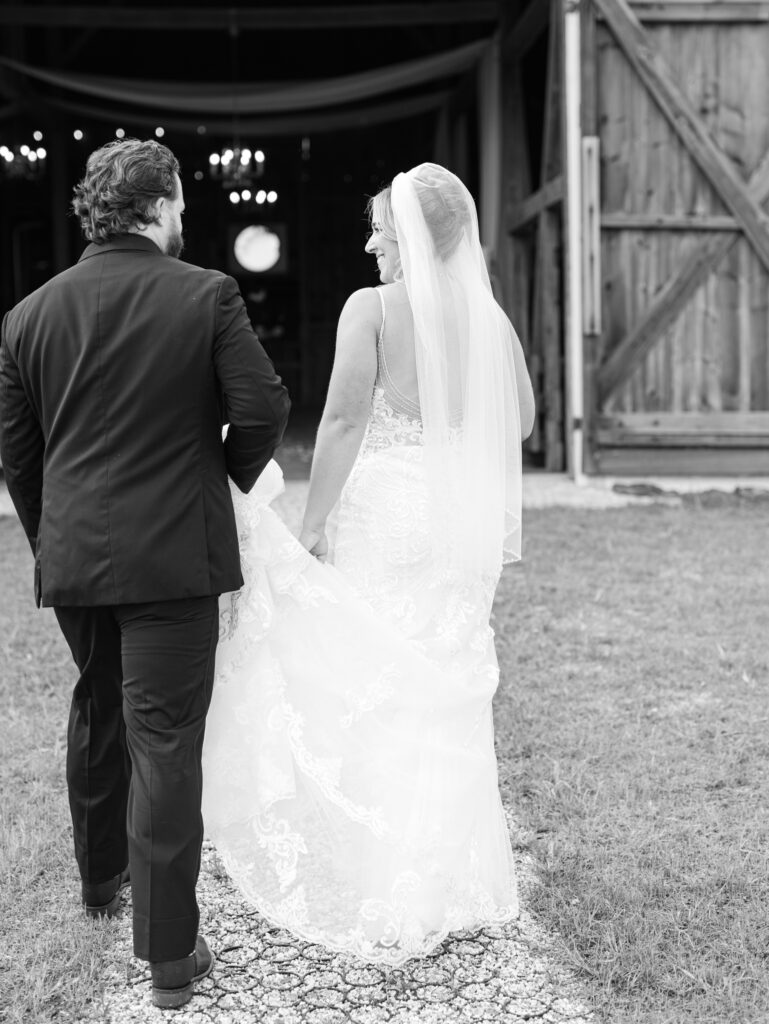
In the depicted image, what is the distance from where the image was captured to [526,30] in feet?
35.4

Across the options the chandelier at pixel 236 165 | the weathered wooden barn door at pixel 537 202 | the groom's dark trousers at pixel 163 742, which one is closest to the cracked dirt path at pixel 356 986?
the groom's dark trousers at pixel 163 742

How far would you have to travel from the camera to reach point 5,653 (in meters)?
4.96

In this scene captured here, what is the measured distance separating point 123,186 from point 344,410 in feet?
2.26

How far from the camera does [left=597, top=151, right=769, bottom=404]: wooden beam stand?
30.6 feet

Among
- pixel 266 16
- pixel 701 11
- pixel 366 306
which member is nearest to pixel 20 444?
pixel 366 306

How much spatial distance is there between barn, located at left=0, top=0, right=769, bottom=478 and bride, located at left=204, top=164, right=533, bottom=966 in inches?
265

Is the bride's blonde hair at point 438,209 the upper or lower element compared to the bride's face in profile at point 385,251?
upper

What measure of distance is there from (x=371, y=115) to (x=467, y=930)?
42.0 feet

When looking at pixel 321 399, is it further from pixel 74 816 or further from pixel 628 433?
pixel 74 816

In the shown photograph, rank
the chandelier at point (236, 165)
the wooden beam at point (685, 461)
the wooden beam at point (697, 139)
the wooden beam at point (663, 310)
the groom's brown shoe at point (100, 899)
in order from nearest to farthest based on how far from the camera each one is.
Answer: the groom's brown shoe at point (100, 899), the wooden beam at point (697, 139), the wooden beam at point (663, 310), the wooden beam at point (685, 461), the chandelier at point (236, 165)

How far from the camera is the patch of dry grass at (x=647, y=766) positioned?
2.50 metres

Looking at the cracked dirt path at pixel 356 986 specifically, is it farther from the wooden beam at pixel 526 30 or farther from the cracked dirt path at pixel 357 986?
the wooden beam at pixel 526 30

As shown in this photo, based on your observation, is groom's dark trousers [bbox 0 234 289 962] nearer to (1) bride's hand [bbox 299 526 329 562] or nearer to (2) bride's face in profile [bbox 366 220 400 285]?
(1) bride's hand [bbox 299 526 329 562]

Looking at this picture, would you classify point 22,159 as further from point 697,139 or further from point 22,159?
point 697,139
